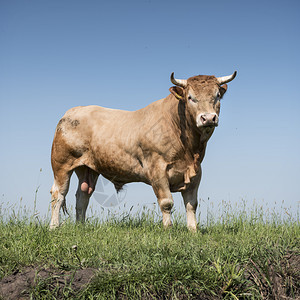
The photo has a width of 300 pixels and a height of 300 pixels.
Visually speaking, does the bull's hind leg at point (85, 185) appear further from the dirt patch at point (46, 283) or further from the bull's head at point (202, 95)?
the dirt patch at point (46, 283)

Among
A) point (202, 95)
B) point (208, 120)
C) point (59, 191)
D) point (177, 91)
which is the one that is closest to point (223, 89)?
point (202, 95)

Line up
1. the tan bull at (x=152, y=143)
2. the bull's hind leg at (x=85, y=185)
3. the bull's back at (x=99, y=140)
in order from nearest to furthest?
1. the tan bull at (x=152, y=143)
2. the bull's back at (x=99, y=140)
3. the bull's hind leg at (x=85, y=185)

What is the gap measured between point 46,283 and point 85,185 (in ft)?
12.8

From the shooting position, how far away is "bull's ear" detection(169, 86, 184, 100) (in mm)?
6038

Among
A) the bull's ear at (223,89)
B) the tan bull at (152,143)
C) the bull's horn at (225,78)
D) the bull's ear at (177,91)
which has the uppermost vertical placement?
the bull's horn at (225,78)

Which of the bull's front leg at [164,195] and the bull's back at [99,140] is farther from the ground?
the bull's back at [99,140]

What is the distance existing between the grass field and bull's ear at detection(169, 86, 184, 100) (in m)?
2.18

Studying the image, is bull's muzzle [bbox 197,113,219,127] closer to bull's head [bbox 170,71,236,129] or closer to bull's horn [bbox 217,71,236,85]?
bull's head [bbox 170,71,236,129]

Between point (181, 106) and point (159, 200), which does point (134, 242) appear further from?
point (181, 106)

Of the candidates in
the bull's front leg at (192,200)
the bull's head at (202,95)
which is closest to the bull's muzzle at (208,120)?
the bull's head at (202,95)

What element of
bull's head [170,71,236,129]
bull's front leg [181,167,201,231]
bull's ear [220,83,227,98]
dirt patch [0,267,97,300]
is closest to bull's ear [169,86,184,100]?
bull's head [170,71,236,129]

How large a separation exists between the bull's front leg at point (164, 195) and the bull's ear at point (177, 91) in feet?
4.14

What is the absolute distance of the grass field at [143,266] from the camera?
390cm

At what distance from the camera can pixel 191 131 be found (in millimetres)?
6160
